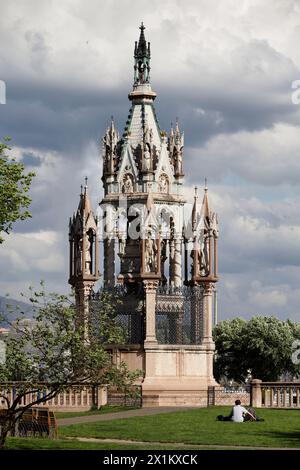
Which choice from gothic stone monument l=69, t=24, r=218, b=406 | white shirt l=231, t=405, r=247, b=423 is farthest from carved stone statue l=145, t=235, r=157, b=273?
white shirt l=231, t=405, r=247, b=423

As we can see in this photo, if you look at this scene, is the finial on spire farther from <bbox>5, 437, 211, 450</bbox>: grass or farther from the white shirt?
<bbox>5, 437, 211, 450</bbox>: grass

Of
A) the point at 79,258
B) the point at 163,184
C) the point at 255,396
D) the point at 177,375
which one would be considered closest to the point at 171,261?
the point at 163,184

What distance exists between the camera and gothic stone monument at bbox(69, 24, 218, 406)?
61781 millimetres

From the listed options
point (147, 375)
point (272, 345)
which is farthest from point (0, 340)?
point (272, 345)

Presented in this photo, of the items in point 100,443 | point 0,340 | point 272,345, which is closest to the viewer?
point 100,443

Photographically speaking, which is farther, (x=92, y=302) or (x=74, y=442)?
(x=92, y=302)

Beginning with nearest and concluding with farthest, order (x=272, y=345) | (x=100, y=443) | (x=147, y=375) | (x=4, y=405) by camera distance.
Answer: (x=100, y=443)
(x=4, y=405)
(x=147, y=375)
(x=272, y=345)

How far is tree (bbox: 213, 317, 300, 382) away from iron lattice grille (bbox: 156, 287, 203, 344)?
1354 inches

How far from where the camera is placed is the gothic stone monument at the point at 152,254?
6178cm

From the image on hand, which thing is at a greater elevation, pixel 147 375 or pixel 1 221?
pixel 1 221

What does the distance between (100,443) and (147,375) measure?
22.1 metres

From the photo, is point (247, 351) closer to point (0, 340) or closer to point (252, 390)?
point (252, 390)

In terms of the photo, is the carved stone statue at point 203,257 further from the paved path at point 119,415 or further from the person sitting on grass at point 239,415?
the person sitting on grass at point 239,415

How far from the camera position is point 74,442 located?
39531 mm
